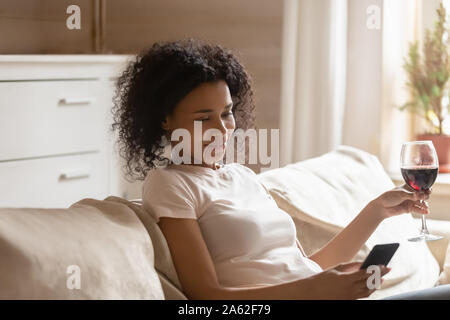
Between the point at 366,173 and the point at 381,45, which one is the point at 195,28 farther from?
the point at 366,173

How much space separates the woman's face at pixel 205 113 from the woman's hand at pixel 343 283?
37cm

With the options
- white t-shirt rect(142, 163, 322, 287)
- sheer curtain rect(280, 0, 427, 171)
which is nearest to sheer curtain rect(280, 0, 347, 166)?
sheer curtain rect(280, 0, 427, 171)

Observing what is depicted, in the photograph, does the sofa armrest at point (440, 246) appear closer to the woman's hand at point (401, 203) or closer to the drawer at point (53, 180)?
the woman's hand at point (401, 203)

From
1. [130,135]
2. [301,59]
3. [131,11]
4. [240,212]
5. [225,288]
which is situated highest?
[131,11]

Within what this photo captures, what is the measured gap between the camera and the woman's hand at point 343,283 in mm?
1276

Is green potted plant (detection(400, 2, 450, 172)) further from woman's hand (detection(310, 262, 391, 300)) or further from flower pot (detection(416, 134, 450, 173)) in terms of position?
woman's hand (detection(310, 262, 391, 300))

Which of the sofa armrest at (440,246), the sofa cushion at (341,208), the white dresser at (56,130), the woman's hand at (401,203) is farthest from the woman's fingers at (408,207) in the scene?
the white dresser at (56,130)

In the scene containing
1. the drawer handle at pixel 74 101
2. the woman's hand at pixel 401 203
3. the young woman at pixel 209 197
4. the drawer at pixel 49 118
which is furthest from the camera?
the drawer handle at pixel 74 101

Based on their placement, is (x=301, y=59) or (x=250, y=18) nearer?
(x=301, y=59)

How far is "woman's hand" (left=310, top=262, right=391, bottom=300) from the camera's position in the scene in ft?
4.19

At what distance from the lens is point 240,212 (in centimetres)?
150

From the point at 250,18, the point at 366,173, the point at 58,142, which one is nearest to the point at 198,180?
the point at 366,173

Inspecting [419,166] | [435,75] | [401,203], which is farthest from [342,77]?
[401,203]

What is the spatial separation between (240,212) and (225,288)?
19 cm
